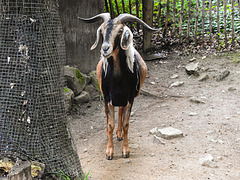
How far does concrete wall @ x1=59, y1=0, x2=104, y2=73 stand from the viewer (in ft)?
22.4

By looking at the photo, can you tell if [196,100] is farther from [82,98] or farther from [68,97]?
[68,97]

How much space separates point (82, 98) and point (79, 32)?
5.20 feet

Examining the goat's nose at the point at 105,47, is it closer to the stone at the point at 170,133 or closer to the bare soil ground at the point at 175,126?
the bare soil ground at the point at 175,126

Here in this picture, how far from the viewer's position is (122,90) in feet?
13.6

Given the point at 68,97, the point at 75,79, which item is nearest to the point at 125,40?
the point at 68,97

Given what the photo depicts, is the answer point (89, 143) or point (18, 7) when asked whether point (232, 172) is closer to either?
point (89, 143)

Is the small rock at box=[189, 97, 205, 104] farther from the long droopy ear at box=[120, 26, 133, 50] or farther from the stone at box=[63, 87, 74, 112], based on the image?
the long droopy ear at box=[120, 26, 133, 50]

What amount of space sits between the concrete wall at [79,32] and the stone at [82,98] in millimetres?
651

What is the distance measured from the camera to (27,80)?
2.91 m

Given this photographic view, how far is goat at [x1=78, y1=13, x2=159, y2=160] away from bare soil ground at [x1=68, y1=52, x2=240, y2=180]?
47 cm

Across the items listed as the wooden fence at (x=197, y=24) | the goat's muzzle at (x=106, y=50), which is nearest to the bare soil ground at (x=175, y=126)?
the wooden fence at (x=197, y=24)

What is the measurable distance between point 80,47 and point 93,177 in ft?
13.4

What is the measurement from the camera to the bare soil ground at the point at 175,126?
3.76 metres

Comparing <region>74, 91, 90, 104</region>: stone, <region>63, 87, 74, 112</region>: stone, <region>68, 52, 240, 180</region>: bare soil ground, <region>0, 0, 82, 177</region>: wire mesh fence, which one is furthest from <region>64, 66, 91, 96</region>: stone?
<region>0, 0, 82, 177</region>: wire mesh fence
